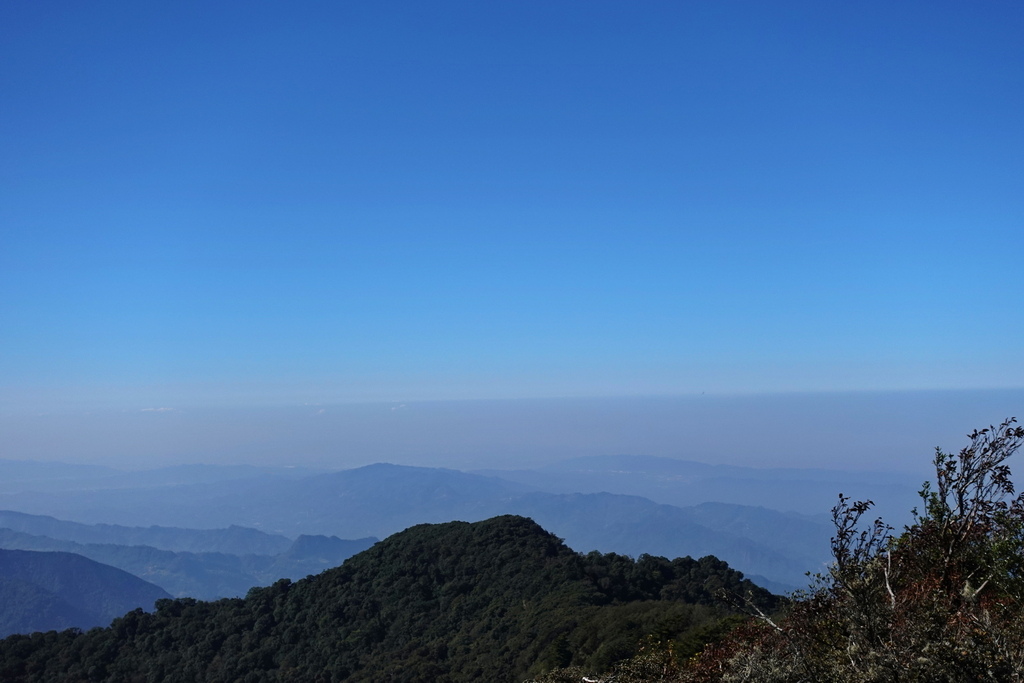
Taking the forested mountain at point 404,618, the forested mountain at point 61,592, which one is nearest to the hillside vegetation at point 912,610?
the forested mountain at point 404,618

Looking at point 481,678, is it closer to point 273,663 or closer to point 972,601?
point 273,663

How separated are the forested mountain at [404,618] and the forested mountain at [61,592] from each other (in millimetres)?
121394

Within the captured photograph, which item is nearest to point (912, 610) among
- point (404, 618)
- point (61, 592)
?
point (404, 618)

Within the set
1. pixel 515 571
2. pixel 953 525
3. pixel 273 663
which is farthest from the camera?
pixel 515 571

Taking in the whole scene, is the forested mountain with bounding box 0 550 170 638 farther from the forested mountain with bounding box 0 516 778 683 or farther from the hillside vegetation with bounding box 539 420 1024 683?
the hillside vegetation with bounding box 539 420 1024 683

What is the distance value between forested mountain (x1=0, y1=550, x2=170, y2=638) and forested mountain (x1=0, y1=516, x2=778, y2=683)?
121394mm

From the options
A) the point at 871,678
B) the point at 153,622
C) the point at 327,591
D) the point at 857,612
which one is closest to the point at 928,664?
the point at 871,678

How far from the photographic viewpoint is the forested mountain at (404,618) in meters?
40.0

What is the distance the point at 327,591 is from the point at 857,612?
49.9m

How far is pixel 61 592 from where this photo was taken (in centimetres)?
17062

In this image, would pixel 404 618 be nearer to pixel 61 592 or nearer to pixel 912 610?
→ pixel 912 610

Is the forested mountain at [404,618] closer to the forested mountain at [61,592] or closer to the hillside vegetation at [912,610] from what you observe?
the hillside vegetation at [912,610]

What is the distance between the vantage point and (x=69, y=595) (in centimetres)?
17088

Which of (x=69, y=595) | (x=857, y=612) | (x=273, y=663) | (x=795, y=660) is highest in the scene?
(x=857, y=612)
